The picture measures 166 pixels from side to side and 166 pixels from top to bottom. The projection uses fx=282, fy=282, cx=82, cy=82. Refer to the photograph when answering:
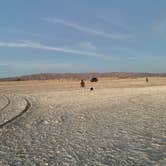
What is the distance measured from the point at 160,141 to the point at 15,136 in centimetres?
535

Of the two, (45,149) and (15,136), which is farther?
(15,136)

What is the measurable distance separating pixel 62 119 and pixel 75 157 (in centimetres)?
734

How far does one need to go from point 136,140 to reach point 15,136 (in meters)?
4.57

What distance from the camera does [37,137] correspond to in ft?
34.6

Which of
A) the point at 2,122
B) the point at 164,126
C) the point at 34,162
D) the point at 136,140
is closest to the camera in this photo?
the point at 34,162

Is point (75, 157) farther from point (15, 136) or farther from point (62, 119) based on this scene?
point (62, 119)

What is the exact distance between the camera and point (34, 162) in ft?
24.3

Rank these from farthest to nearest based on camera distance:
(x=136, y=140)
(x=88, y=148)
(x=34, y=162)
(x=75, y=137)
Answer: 1. (x=75, y=137)
2. (x=136, y=140)
3. (x=88, y=148)
4. (x=34, y=162)

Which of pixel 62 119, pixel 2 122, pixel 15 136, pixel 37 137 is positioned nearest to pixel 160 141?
pixel 37 137

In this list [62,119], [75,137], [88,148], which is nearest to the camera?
[88,148]

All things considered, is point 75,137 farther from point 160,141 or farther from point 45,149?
point 160,141

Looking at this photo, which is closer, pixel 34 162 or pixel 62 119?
pixel 34 162

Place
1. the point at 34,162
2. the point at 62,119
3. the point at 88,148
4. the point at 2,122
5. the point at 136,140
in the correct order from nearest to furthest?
the point at 34,162
the point at 88,148
the point at 136,140
the point at 2,122
the point at 62,119

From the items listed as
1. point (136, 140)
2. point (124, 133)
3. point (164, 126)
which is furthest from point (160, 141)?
point (164, 126)
